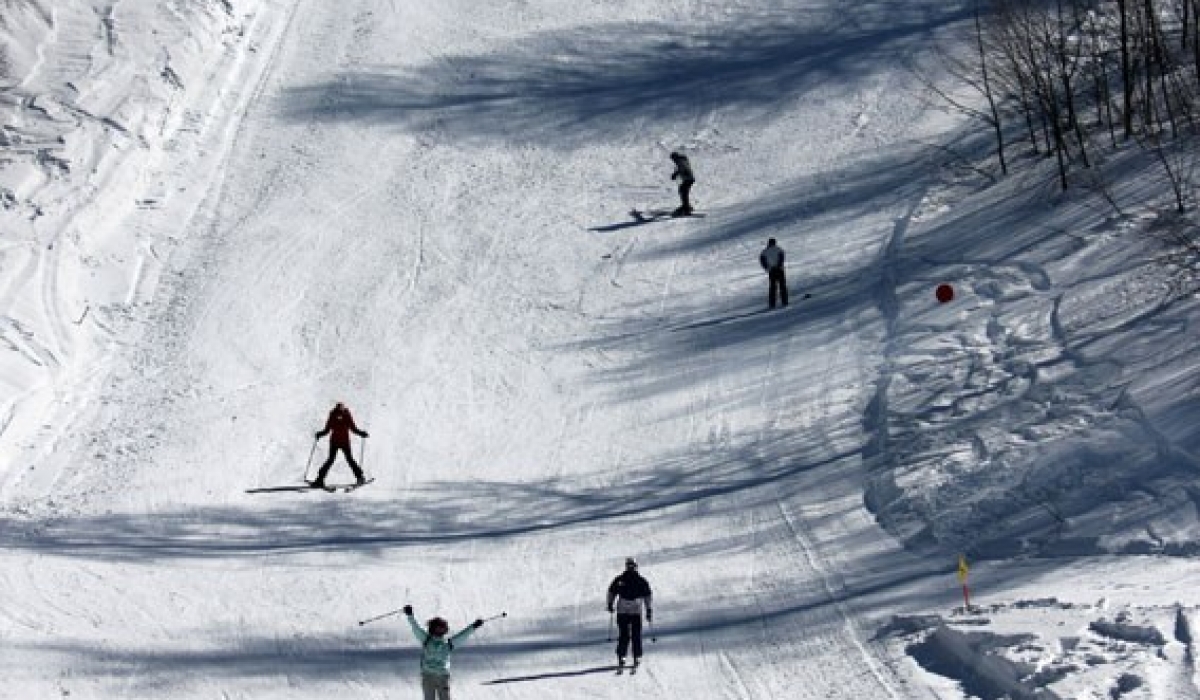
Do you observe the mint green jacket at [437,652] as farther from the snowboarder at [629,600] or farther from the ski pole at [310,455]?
the ski pole at [310,455]

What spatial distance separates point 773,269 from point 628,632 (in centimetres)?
1060

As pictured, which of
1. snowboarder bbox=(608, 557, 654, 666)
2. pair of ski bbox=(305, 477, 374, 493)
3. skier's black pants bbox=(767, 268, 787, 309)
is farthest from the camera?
skier's black pants bbox=(767, 268, 787, 309)

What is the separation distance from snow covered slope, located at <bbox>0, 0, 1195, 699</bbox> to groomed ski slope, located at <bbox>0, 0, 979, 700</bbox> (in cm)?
7

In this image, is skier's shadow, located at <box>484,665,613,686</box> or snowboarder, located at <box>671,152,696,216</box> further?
snowboarder, located at <box>671,152,696,216</box>

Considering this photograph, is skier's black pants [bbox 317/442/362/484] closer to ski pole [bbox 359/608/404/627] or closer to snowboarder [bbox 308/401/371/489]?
snowboarder [bbox 308/401/371/489]

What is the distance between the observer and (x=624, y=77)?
124 ft

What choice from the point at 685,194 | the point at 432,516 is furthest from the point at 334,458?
the point at 685,194

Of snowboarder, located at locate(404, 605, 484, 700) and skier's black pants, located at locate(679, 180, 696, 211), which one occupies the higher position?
skier's black pants, located at locate(679, 180, 696, 211)

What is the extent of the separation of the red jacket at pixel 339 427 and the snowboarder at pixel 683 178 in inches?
392

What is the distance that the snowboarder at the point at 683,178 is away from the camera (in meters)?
32.3

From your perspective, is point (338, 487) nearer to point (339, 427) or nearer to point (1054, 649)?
point (339, 427)

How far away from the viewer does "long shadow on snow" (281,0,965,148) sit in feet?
119

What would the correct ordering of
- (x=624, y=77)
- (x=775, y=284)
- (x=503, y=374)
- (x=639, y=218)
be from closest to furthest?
1. (x=503, y=374)
2. (x=775, y=284)
3. (x=639, y=218)
4. (x=624, y=77)

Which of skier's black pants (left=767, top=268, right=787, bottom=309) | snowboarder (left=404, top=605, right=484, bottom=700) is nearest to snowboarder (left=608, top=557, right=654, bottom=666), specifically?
snowboarder (left=404, top=605, right=484, bottom=700)
